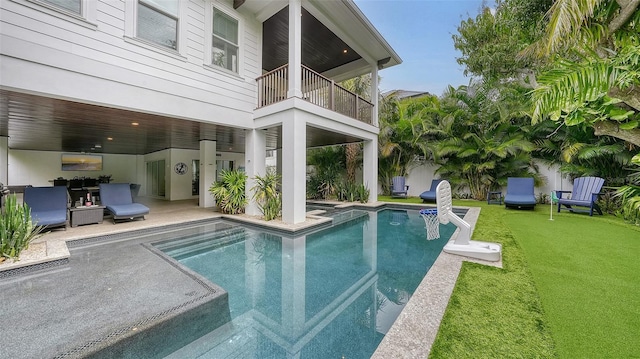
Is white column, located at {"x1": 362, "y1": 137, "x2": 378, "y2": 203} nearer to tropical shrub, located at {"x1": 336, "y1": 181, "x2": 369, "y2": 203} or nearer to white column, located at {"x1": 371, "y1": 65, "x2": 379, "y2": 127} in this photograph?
tropical shrub, located at {"x1": 336, "y1": 181, "x2": 369, "y2": 203}

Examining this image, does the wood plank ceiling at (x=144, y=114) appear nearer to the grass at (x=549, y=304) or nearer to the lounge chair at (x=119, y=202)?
the lounge chair at (x=119, y=202)

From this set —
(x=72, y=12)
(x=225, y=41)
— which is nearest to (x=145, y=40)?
(x=72, y=12)

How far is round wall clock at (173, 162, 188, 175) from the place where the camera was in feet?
43.7

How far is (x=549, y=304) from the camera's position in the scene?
Result: 2.86 m

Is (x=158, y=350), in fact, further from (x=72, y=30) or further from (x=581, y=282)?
(x=72, y=30)

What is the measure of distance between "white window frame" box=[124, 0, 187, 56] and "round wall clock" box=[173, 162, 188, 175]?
8.16 meters

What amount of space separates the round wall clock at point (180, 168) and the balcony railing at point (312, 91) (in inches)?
301

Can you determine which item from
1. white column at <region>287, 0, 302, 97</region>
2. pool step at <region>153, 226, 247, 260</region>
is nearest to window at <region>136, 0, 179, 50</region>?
white column at <region>287, 0, 302, 97</region>

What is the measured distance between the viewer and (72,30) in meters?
4.93

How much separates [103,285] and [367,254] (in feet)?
14.4

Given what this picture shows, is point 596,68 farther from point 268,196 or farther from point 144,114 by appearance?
point 144,114

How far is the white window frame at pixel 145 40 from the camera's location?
5672 millimetres

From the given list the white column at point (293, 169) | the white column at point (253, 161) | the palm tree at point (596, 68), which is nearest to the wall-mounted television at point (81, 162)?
the white column at point (253, 161)

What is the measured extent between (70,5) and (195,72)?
2.48 metres
